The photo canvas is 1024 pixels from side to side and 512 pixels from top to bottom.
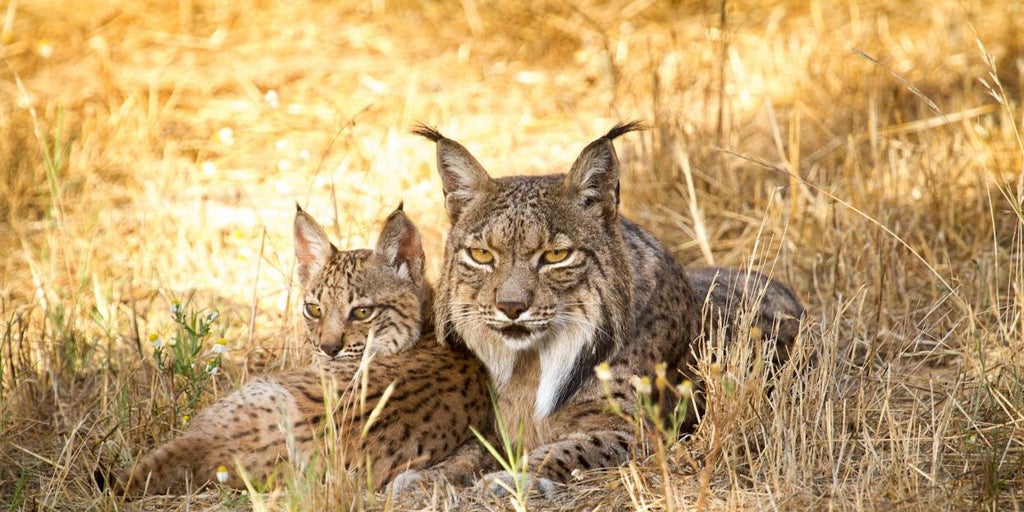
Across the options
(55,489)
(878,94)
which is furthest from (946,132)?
(55,489)

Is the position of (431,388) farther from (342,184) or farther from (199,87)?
(199,87)

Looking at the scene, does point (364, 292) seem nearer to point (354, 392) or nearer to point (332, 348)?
point (332, 348)

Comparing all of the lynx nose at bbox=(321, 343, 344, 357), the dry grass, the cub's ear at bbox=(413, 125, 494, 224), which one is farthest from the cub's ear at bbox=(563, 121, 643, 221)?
the lynx nose at bbox=(321, 343, 344, 357)

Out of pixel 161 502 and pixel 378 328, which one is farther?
pixel 378 328

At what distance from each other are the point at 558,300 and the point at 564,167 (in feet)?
12.5

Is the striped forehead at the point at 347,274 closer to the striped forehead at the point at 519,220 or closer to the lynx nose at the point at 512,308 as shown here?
the striped forehead at the point at 519,220

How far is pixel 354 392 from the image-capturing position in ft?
15.3

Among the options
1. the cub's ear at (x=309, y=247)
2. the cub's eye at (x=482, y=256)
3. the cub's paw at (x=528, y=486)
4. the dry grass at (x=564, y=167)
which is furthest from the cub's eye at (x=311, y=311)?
the cub's paw at (x=528, y=486)

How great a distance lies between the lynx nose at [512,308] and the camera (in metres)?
4.80

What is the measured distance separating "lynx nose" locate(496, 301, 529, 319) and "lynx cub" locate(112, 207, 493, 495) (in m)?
0.52

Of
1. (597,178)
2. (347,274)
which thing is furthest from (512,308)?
(347,274)

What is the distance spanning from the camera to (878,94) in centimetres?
867

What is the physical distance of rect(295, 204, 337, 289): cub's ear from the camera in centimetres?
572

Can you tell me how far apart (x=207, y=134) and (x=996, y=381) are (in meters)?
6.68
